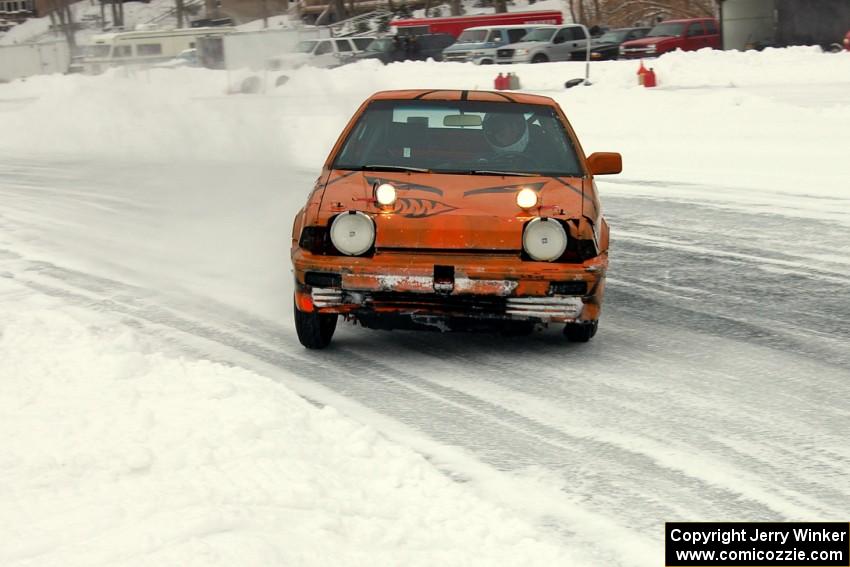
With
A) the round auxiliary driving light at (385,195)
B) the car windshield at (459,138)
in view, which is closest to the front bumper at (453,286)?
the round auxiliary driving light at (385,195)

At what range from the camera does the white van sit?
1899 inches

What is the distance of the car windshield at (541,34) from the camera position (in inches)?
1511

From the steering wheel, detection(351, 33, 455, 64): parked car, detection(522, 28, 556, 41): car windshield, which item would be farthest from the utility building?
the steering wheel

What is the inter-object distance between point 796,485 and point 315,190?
2.99 metres

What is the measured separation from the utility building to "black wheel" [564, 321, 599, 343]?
31108mm

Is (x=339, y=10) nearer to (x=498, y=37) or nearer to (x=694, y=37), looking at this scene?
(x=498, y=37)

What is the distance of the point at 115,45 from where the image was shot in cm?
4934

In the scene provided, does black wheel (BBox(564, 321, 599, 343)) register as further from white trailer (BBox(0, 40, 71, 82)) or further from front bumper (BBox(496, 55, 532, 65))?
white trailer (BBox(0, 40, 71, 82))

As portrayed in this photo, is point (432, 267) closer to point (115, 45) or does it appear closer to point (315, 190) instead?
point (315, 190)

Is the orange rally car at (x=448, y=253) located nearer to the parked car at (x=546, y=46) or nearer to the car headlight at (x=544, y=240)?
the car headlight at (x=544, y=240)

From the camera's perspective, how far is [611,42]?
4019cm

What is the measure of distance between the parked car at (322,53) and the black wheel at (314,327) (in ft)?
106

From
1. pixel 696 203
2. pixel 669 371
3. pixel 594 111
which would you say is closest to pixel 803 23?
pixel 594 111

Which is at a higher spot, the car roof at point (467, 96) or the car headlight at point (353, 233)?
the car roof at point (467, 96)
